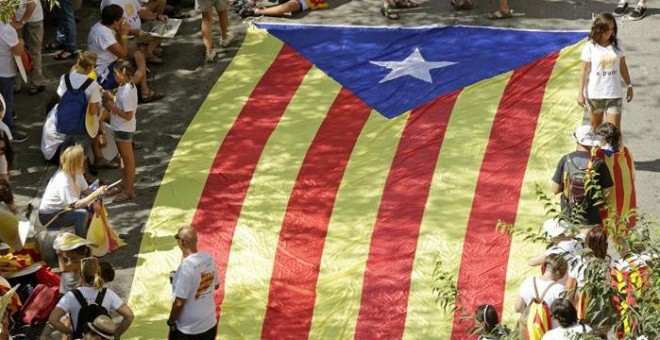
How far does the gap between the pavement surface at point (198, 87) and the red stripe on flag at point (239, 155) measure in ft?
1.91

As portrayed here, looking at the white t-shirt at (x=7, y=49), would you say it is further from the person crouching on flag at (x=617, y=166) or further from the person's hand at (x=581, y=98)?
the person crouching on flag at (x=617, y=166)

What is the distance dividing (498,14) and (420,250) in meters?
4.39

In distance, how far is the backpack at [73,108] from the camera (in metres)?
13.0

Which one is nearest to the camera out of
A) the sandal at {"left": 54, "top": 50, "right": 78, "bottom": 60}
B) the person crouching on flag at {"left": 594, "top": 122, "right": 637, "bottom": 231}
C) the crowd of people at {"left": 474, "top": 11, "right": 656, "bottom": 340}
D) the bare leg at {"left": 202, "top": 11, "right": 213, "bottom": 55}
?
the crowd of people at {"left": 474, "top": 11, "right": 656, "bottom": 340}

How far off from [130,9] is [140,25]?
62cm

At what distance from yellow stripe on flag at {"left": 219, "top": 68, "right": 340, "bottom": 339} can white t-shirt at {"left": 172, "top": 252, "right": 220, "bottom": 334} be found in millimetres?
872

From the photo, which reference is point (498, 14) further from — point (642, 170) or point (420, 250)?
point (420, 250)

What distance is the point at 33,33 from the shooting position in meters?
14.7

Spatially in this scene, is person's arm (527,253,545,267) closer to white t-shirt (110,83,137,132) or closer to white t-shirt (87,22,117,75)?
white t-shirt (110,83,137,132)

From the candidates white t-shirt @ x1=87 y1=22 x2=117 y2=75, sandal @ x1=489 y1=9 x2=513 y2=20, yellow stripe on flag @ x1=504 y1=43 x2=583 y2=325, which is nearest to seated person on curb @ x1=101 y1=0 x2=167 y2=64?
white t-shirt @ x1=87 y1=22 x2=117 y2=75

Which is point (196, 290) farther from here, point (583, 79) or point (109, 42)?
point (583, 79)

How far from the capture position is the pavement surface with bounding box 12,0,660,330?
13.2 metres

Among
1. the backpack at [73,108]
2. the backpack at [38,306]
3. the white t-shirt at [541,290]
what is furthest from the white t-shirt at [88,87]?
the white t-shirt at [541,290]

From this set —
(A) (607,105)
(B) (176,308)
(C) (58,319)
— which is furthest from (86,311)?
(A) (607,105)
